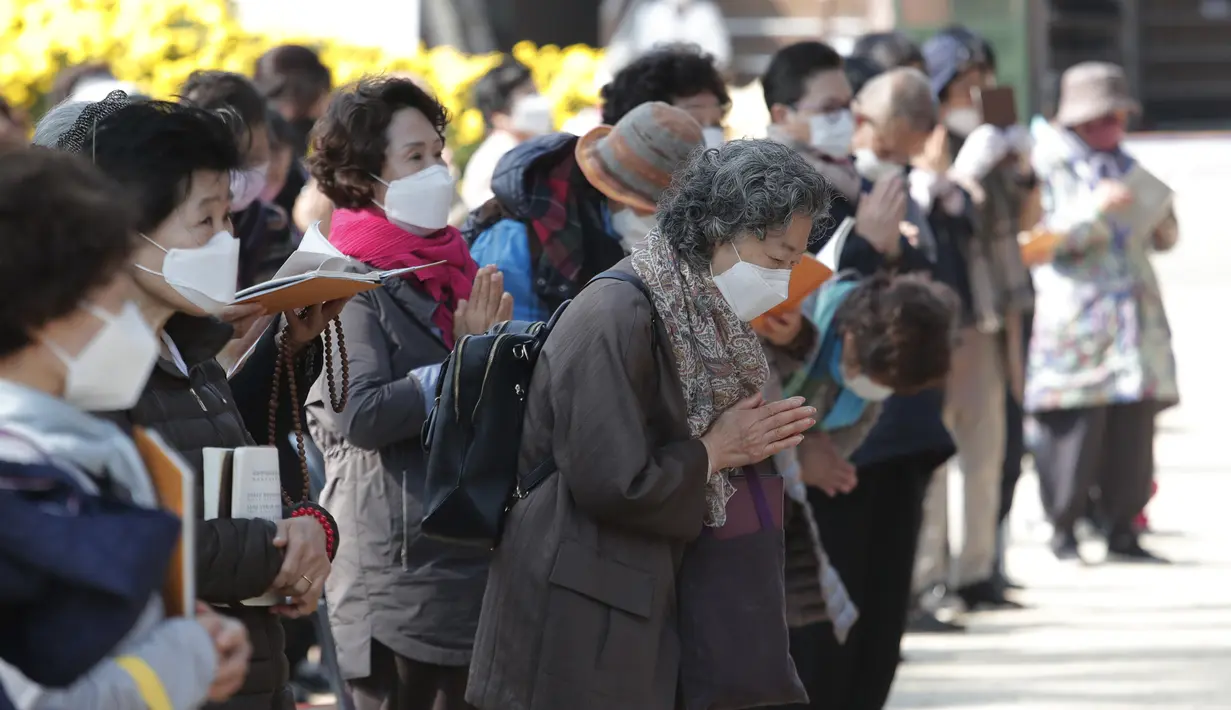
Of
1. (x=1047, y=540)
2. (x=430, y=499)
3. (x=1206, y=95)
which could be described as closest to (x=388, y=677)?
(x=430, y=499)

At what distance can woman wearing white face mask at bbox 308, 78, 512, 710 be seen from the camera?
4047 mm

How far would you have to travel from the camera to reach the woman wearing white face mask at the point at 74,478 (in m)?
2.14

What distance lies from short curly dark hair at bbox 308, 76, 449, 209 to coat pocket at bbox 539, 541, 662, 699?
1.22m

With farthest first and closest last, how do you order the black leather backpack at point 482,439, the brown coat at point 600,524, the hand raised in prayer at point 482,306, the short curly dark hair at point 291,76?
the short curly dark hair at point 291,76 < the hand raised in prayer at point 482,306 < the black leather backpack at point 482,439 < the brown coat at point 600,524

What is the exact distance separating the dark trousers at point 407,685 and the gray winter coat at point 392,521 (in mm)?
44

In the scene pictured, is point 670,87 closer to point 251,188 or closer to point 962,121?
point 251,188

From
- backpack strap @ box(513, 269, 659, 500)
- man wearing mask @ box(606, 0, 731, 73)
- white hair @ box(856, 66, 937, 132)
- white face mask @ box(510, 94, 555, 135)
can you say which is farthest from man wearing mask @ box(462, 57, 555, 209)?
man wearing mask @ box(606, 0, 731, 73)

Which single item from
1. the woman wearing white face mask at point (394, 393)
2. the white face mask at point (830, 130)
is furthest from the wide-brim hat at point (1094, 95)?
the woman wearing white face mask at point (394, 393)

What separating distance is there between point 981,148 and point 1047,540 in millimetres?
2958

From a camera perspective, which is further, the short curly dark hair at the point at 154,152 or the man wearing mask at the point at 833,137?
the man wearing mask at the point at 833,137

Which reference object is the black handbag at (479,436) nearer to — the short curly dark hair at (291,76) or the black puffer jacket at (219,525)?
the black puffer jacket at (219,525)

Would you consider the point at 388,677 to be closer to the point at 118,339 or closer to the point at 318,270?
the point at 318,270

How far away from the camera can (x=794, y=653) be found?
512 cm

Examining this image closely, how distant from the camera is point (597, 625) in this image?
3322 mm
